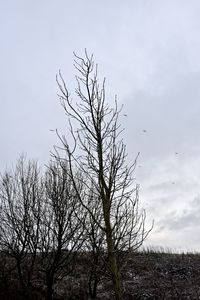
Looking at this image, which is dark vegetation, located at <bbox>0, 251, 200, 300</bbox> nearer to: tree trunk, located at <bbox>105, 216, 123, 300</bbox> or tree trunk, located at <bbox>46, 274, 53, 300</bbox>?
tree trunk, located at <bbox>46, 274, 53, 300</bbox>

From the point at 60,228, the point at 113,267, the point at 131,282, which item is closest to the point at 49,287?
the point at 60,228

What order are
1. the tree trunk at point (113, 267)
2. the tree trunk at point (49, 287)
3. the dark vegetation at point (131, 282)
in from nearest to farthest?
the tree trunk at point (113, 267) < the tree trunk at point (49, 287) < the dark vegetation at point (131, 282)

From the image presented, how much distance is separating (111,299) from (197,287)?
4458 millimetres

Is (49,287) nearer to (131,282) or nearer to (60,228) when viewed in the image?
(60,228)

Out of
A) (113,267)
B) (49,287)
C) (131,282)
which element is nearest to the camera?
(113,267)

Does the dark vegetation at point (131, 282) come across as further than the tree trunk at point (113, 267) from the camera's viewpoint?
Yes

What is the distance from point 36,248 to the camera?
16.9 meters

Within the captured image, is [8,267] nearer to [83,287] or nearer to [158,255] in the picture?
[83,287]

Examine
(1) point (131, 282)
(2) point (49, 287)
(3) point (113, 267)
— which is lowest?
(3) point (113, 267)

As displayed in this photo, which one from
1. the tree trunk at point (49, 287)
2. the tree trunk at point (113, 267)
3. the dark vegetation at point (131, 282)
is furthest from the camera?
the dark vegetation at point (131, 282)

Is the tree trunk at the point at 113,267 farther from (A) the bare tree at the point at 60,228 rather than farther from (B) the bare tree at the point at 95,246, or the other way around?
(A) the bare tree at the point at 60,228

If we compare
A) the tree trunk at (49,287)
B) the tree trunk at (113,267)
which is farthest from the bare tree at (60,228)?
the tree trunk at (113,267)

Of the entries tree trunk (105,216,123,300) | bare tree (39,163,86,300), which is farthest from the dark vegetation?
tree trunk (105,216,123,300)

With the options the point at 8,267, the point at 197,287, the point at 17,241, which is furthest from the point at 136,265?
the point at 17,241
